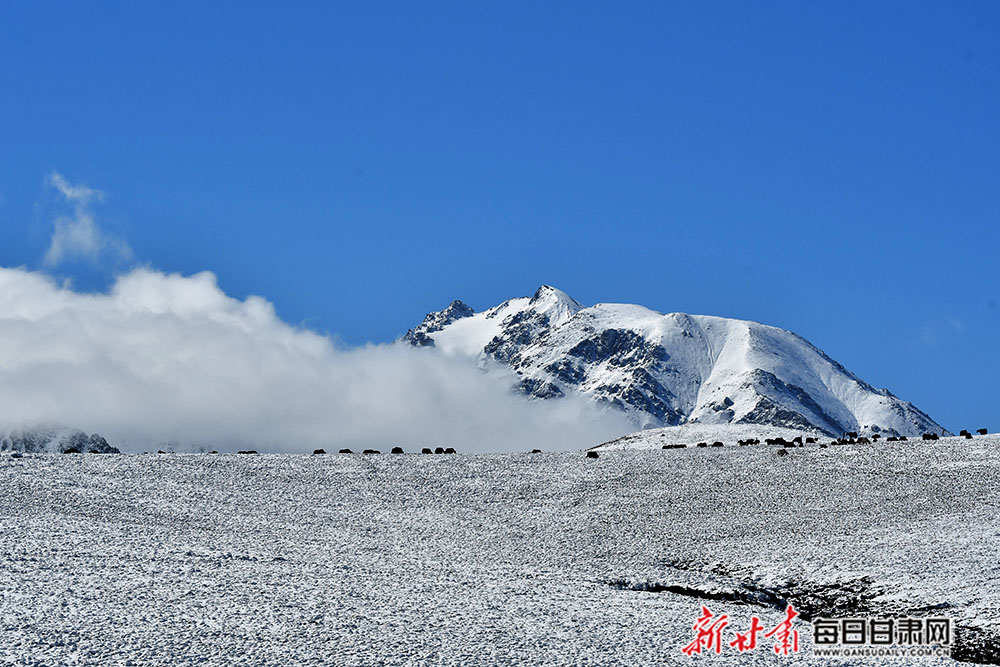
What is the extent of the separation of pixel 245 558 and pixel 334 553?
272cm

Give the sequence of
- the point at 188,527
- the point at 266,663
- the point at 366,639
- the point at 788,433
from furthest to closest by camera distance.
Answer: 1. the point at 788,433
2. the point at 188,527
3. the point at 366,639
4. the point at 266,663

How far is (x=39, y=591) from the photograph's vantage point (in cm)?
2444

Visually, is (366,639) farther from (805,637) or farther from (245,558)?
(805,637)

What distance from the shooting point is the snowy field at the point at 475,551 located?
72.9ft

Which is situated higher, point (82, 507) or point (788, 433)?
point (788, 433)

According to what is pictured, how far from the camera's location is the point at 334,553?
3039 centimetres

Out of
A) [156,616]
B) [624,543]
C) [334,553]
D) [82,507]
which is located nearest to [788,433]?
[624,543]

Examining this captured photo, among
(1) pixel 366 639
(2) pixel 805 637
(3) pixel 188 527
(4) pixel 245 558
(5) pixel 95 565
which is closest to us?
(1) pixel 366 639

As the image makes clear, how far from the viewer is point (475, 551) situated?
103ft

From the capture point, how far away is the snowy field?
22234 millimetres

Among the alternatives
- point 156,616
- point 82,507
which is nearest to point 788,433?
point 82,507

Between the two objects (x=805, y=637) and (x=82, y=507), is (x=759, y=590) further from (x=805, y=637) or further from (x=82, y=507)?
(x=82, y=507)

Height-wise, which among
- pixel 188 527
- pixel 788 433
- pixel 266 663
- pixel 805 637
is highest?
pixel 788 433

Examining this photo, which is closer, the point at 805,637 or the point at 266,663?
the point at 266,663
